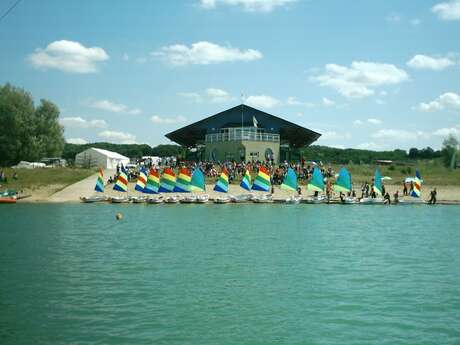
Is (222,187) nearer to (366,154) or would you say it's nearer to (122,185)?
(122,185)

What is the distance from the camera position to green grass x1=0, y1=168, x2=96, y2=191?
184 ft

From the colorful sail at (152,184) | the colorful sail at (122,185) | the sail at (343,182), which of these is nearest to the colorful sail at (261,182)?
the sail at (343,182)

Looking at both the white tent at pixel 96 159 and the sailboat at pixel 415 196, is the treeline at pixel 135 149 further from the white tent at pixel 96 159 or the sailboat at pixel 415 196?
the sailboat at pixel 415 196

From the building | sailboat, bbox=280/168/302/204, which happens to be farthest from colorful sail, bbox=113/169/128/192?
the building

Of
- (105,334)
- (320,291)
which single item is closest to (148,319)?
(105,334)

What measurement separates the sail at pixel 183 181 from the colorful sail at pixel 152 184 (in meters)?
2.19

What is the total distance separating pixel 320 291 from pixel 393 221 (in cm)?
2009

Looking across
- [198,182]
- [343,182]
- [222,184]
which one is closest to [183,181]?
[198,182]

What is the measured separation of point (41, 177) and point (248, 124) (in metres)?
24.3

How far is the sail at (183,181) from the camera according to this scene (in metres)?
47.8

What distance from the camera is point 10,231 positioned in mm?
32062

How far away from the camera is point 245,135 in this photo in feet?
205

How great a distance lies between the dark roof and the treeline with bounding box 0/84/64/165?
1532cm

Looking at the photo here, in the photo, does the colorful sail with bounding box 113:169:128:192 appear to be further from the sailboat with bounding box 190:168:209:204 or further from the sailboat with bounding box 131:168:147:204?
the sailboat with bounding box 190:168:209:204
